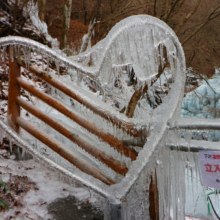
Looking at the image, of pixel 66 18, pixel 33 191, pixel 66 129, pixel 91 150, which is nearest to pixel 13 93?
pixel 66 129

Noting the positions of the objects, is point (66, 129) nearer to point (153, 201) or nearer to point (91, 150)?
point (91, 150)

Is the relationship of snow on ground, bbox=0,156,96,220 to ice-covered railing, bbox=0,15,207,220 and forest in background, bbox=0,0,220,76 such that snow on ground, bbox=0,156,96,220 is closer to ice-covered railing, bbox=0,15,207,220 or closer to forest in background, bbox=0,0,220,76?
ice-covered railing, bbox=0,15,207,220

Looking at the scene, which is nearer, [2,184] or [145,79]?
[2,184]

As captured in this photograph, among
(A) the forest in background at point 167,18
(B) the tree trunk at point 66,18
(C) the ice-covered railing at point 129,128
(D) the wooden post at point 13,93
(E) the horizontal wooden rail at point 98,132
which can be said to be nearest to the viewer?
(C) the ice-covered railing at point 129,128

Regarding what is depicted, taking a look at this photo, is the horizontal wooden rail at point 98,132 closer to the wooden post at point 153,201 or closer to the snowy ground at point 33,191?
the wooden post at point 153,201

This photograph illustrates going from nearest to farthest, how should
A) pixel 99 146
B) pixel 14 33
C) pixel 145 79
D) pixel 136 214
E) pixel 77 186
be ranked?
pixel 136 214 → pixel 99 146 → pixel 77 186 → pixel 145 79 → pixel 14 33

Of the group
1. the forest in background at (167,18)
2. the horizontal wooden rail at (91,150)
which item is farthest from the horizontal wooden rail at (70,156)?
the forest in background at (167,18)

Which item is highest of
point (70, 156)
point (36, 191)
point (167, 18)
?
point (167, 18)

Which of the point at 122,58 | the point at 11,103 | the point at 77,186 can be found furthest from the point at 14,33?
the point at 77,186

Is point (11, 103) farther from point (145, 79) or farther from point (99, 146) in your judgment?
point (145, 79)

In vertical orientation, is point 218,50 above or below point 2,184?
above

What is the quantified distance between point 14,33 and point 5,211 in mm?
5992

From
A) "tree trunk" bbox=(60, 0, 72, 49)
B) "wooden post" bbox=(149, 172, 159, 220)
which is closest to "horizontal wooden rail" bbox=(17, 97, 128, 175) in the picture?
"wooden post" bbox=(149, 172, 159, 220)

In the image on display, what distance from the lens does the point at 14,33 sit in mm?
6312
